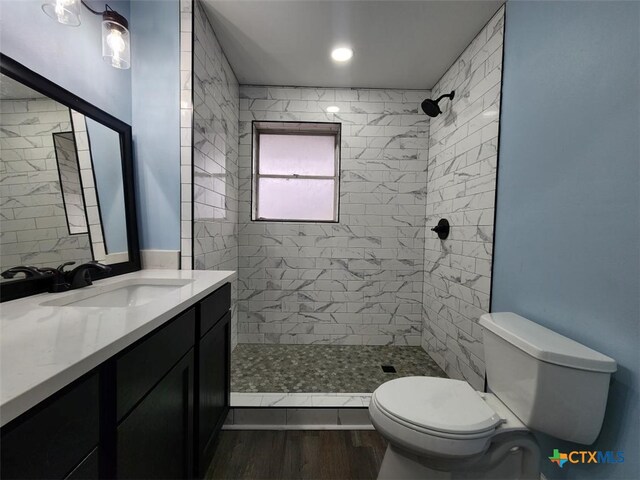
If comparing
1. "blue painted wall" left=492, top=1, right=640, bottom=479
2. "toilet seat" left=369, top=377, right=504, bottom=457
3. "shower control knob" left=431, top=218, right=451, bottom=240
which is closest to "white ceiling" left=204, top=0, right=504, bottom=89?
"blue painted wall" left=492, top=1, right=640, bottom=479

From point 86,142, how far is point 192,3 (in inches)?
40.0

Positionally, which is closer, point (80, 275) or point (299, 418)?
point (80, 275)

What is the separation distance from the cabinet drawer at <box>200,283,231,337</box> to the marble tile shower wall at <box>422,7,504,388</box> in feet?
5.11

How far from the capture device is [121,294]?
1231mm

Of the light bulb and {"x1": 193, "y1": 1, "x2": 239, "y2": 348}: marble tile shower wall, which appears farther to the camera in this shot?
{"x1": 193, "y1": 1, "x2": 239, "y2": 348}: marble tile shower wall

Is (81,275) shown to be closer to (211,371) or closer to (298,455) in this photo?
(211,371)

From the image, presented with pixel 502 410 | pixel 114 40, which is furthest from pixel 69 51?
pixel 502 410

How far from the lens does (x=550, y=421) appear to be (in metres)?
0.94

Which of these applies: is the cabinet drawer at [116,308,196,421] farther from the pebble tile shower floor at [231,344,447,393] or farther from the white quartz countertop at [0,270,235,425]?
the pebble tile shower floor at [231,344,447,393]

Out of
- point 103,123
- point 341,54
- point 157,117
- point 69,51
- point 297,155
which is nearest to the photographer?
point 69,51

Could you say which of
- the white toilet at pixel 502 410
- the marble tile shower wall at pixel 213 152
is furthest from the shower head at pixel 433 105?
the white toilet at pixel 502 410

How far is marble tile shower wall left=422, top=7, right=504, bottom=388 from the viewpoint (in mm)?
1671

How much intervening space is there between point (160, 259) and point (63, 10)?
114cm

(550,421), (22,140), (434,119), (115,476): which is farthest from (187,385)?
(434,119)
